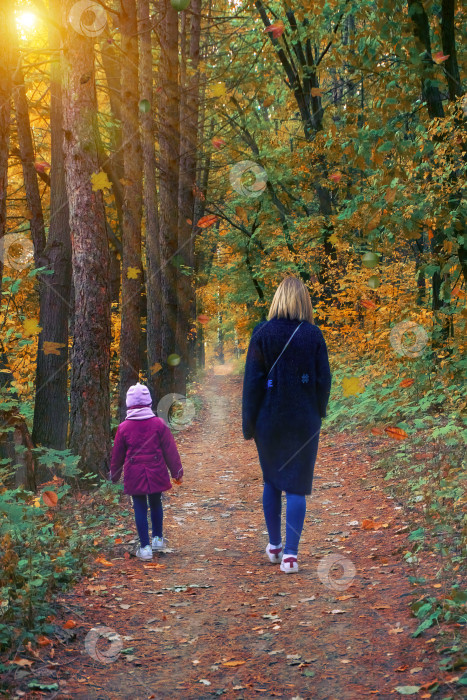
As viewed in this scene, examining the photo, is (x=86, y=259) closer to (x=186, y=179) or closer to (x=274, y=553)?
(x=274, y=553)

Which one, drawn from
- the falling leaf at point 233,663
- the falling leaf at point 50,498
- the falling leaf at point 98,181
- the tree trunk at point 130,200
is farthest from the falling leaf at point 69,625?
the tree trunk at point 130,200

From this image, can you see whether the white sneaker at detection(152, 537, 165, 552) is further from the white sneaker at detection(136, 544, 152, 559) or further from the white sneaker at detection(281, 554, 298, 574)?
the white sneaker at detection(281, 554, 298, 574)

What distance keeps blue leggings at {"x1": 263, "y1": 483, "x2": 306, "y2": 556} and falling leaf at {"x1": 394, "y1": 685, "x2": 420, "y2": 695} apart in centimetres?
210

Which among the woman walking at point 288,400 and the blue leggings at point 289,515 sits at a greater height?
the woman walking at point 288,400

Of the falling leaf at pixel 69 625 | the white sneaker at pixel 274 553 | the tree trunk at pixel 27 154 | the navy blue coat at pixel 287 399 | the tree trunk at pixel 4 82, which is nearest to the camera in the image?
the falling leaf at pixel 69 625

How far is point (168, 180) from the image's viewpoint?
14.3 metres

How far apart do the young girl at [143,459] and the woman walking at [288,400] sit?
111cm

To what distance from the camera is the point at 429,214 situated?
7.89m

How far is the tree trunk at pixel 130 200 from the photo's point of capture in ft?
35.7

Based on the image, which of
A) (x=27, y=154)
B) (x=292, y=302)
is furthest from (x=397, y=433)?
(x=27, y=154)

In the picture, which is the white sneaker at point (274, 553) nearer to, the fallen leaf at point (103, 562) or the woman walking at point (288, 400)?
the woman walking at point (288, 400)

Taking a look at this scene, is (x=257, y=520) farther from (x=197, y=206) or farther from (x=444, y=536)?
(x=197, y=206)

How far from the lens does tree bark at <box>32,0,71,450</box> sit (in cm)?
1005

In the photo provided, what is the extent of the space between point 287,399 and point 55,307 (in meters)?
6.33
